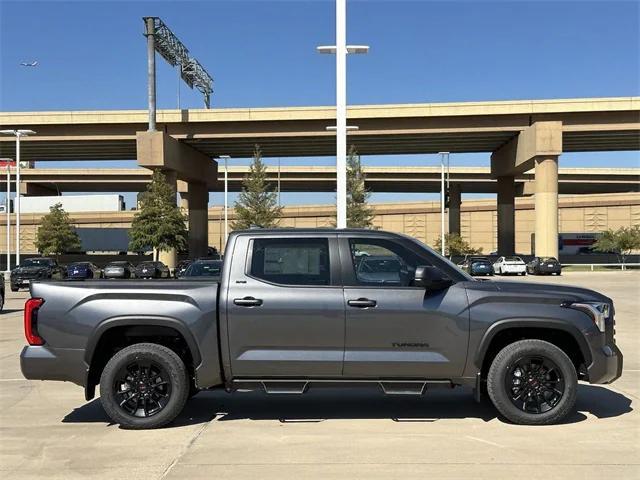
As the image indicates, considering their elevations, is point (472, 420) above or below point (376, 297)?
below

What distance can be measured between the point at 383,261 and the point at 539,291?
5.15 feet

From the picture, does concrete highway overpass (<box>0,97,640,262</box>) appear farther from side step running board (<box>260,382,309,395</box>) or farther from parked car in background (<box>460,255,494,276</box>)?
side step running board (<box>260,382,309,395</box>)

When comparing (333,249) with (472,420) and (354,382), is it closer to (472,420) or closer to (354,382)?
(354,382)

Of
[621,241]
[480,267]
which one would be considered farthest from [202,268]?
[621,241]

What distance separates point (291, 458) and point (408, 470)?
3.28 feet

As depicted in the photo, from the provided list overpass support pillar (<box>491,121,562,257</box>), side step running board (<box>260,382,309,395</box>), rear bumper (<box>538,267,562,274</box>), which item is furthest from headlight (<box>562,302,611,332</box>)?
overpass support pillar (<box>491,121,562,257</box>)

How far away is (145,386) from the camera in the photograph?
623 cm

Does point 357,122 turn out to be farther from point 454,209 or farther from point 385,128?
point 454,209

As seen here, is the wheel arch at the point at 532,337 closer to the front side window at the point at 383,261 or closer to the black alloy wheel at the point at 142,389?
the front side window at the point at 383,261

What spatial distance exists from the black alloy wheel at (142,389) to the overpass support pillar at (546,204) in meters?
46.0

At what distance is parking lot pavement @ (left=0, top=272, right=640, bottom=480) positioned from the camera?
507 cm

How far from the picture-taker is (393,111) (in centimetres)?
4847

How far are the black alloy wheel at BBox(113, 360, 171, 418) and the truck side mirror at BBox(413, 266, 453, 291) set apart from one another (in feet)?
8.66

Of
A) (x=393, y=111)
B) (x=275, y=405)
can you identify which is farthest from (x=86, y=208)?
(x=275, y=405)
